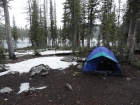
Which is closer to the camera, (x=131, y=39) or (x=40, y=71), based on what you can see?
(x=40, y=71)

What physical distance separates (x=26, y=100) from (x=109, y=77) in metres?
4.34

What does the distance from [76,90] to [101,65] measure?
298 cm

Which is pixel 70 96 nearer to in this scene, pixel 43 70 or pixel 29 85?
pixel 29 85

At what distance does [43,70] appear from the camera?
7.33 m

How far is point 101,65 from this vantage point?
7.74 m

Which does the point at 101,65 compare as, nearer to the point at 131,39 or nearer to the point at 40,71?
the point at 131,39

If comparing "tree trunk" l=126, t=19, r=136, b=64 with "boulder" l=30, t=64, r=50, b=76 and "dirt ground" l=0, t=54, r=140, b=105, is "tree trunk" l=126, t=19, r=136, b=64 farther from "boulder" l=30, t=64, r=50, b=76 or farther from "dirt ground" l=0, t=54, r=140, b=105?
"boulder" l=30, t=64, r=50, b=76

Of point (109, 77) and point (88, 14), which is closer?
point (109, 77)

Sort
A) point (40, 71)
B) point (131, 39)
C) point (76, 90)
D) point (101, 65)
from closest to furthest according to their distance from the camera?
point (76, 90), point (40, 71), point (101, 65), point (131, 39)

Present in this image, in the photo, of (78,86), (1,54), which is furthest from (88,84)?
(1,54)

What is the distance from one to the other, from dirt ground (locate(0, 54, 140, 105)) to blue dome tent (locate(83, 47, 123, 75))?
41cm

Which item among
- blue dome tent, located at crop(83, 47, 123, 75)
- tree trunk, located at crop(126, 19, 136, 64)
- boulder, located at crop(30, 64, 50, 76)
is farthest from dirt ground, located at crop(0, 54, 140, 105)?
tree trunk, located at crop(126, 19, 136, 64)

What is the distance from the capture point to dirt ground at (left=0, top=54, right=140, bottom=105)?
182 inches

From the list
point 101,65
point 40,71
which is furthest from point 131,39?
point 40,71
